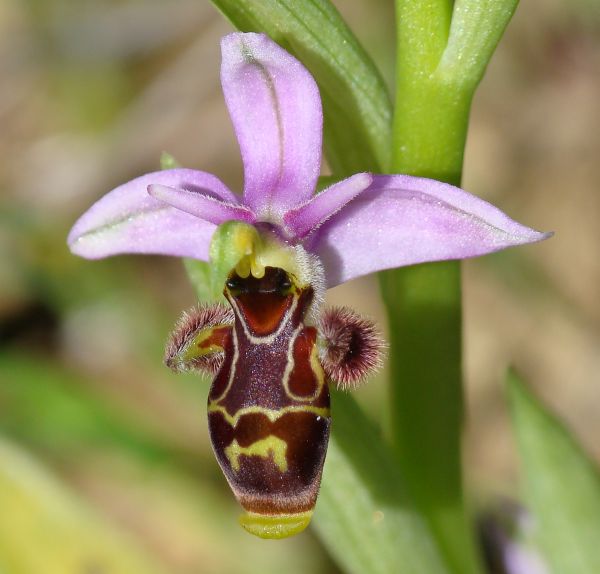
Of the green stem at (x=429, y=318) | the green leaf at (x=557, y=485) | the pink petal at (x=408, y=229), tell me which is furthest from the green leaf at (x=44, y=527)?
the pink petal at (x=408, y=229)

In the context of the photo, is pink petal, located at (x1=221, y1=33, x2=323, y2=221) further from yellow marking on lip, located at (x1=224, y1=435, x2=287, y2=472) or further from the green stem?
yellow marking on lip, located at (x1=224, y1=435, x2=287, y2=472)

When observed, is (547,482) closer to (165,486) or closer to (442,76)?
(442,76)

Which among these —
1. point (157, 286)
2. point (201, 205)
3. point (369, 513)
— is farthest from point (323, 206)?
point (157, 286)

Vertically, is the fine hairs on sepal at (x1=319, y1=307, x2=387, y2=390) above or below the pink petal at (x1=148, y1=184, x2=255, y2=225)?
below

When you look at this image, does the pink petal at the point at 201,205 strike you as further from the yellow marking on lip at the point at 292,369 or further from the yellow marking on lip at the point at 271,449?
the yellow marking on lip at the point at 271,449

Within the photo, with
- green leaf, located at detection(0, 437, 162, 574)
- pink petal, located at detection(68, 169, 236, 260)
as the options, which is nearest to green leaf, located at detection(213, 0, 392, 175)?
pink petal, located at detection(68, 169, 236, 260)

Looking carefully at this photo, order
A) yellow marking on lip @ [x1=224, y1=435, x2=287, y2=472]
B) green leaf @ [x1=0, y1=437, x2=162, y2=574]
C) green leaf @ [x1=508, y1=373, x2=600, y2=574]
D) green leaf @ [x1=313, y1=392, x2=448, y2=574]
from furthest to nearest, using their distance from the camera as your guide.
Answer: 1. green leaf @ [x1=0, y1=437, x2=162, y2=574]
2. green leaf @ [x1=508, y1=373, x2=600, y2=574]
3. green leaf @ [x1=313, y1=392, x2=448, y2=574]
4. yellow marking on lip @ [x1=224, y1=435, x2=287, y2=472]

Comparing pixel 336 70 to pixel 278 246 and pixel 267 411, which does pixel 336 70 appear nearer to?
pixel 278 246
